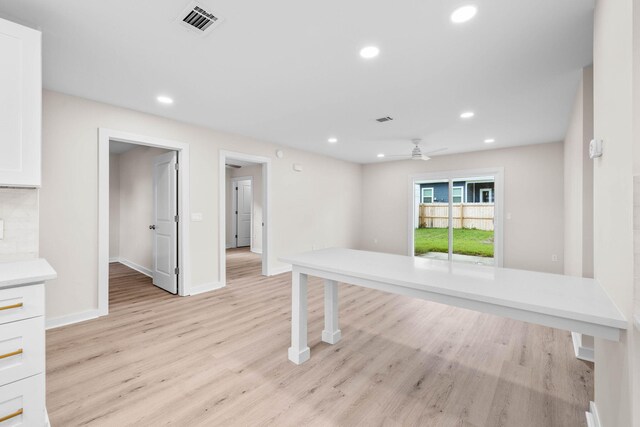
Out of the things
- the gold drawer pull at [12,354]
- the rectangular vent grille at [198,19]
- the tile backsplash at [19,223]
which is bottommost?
the gold drawer pull at [12,354]

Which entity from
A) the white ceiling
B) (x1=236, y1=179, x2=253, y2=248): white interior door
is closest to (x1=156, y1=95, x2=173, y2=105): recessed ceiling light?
the white ceiling

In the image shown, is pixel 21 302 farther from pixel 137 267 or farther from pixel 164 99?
pixel 137 267

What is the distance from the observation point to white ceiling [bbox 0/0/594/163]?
1784 mm

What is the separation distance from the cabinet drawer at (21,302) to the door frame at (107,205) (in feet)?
6.42

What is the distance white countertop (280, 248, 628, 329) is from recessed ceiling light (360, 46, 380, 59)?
1605mm

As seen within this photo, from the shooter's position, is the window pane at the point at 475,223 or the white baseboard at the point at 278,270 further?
the window pane at the point at 475,223

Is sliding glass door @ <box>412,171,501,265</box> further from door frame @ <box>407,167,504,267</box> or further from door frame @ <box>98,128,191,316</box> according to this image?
door frame @ <box>98,128,191,316</box>

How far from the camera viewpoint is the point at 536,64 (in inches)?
94.3

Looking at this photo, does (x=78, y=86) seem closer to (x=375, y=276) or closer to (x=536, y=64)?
(x=375, y=276)

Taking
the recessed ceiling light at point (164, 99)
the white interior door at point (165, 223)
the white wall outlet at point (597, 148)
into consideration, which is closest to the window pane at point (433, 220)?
the white wall outlet at point (597, 148)

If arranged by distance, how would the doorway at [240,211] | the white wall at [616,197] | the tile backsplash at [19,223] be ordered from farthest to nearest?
the doorway at [240,211], the tile backsplash at [19,223], the white wall at [616,197]

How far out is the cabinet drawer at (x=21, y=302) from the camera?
1352 mm

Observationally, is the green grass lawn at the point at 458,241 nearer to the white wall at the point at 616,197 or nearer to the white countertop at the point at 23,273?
the white wall at the point at 616,197

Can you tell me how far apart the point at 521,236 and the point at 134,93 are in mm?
6500
